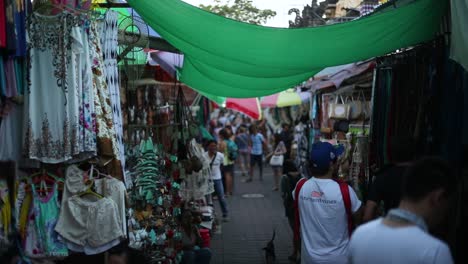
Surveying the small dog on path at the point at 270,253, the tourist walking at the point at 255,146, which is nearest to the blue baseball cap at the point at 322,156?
the small dog on path at the point at 270,253

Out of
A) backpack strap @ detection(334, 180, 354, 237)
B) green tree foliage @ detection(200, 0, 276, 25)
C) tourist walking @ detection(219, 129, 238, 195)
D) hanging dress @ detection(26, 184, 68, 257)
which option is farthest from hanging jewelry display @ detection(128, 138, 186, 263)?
green tree foliage @ detection(200, 0, 276, 25)

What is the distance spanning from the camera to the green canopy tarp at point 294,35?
5.36 meters

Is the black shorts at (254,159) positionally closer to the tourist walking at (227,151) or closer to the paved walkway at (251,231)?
the paved walkway at (251,231)

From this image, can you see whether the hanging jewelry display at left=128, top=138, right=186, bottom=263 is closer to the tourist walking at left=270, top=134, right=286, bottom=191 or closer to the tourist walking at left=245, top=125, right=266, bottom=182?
the tourist walking at left=270, top=134, right=286, bottom=191

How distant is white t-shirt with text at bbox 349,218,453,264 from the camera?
2721 millimetres

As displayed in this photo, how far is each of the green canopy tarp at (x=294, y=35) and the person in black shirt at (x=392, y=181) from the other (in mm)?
1379

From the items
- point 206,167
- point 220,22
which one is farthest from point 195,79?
point 220,22

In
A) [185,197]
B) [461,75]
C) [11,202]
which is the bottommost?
[185,197]

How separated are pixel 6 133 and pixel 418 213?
11.6 feet

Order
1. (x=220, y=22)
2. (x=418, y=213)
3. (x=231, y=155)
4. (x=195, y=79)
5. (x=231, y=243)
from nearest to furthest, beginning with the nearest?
(x=418, y=213)
(x=220, y=22)
(x=195, y=79)
(x=231, y=243)
(x=231, y=155)

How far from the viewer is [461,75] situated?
502cm

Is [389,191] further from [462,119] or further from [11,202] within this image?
[11,202]

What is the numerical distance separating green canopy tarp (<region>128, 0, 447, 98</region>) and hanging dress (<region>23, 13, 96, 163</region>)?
819 millimetres

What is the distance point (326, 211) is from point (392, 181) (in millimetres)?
667
